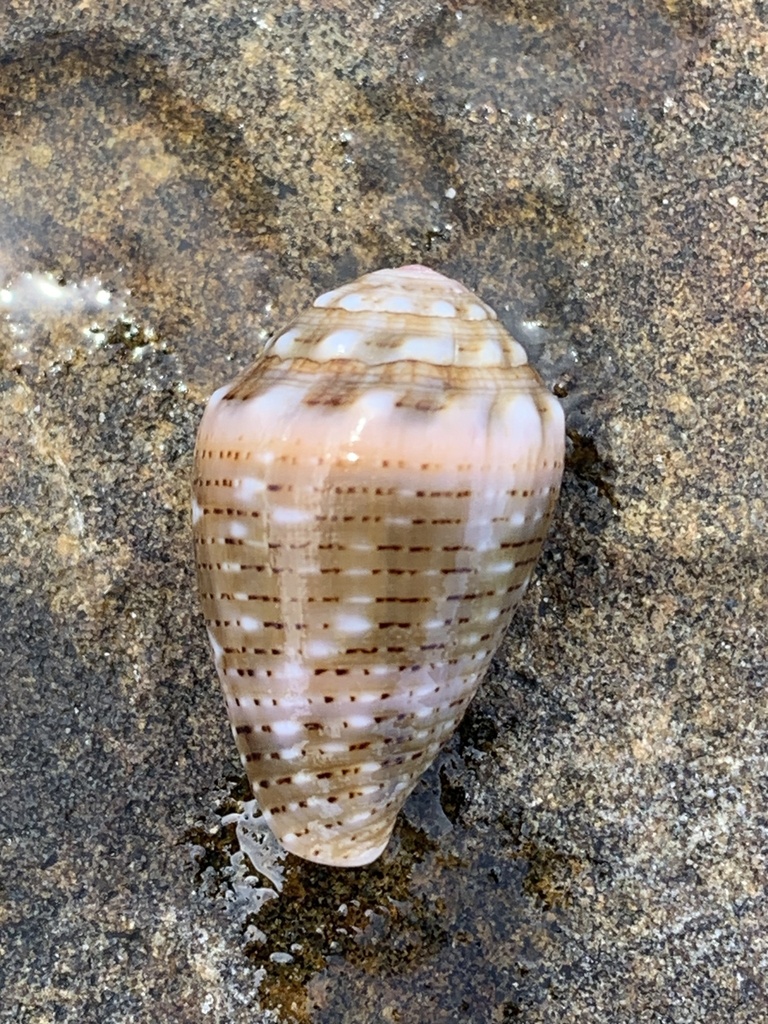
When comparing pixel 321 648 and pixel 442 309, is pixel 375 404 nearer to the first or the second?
pixel 442 309

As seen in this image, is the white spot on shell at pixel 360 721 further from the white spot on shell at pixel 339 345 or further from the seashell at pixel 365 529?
the white spot on shell at pixel 339 345

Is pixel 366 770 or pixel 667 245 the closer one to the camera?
pixel 366 770

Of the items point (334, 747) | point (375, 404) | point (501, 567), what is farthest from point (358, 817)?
point (375, 404)

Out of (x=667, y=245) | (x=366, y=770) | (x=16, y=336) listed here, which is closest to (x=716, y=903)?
(x=366, y=770)

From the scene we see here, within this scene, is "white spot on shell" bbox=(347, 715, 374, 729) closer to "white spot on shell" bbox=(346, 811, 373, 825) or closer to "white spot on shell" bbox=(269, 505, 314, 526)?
"white spot on shell" bbox=(346, 811, 373, 825)

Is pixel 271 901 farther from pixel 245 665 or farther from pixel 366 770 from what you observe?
pixel 245 665

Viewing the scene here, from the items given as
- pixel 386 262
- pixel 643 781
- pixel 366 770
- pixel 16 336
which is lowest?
pixel 643 781
